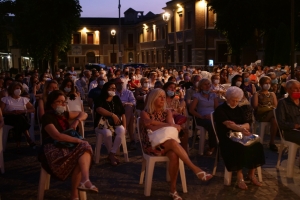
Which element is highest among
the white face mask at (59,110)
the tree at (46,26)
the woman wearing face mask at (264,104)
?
the tree at (46,26)

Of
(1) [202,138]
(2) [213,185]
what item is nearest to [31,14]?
(1) [202,138]

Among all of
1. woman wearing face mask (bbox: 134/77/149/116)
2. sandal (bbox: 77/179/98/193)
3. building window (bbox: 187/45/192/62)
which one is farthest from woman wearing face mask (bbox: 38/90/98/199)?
building window (bbox: 187/45/192/62)

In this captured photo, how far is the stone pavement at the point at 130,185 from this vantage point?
20.4 ft

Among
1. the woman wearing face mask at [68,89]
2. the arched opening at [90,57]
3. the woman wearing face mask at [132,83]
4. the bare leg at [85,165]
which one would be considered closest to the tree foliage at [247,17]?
the woman wearing face mask at [132,83]

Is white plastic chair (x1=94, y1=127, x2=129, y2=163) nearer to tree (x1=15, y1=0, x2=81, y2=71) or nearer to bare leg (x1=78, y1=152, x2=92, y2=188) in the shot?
bare leg (x1=78, y1=152, x2=92, y2=188)

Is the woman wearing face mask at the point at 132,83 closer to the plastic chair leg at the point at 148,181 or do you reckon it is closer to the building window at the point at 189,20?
the plastic chair leg at the point at 148,181

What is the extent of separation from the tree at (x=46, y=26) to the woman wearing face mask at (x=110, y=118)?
26.1 meters

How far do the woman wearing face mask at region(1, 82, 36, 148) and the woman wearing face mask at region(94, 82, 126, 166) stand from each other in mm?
1848

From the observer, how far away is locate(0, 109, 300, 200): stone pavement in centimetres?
622

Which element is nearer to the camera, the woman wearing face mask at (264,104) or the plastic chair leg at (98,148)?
the plastic chair leg at (98,148)

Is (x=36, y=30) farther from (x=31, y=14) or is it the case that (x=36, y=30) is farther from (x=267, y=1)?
(x=267, y=1)

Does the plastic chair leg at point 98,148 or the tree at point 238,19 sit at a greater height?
the tree at point 238,19

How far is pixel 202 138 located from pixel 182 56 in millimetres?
40693

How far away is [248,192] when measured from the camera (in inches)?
249
